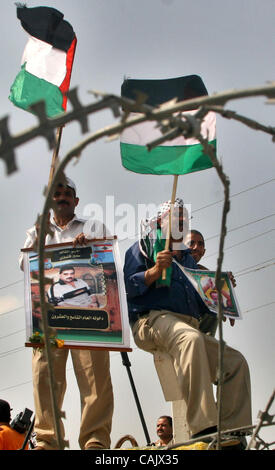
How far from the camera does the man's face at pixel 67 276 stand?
20.1 feet

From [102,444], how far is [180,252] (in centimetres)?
186

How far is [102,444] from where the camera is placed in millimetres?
5902

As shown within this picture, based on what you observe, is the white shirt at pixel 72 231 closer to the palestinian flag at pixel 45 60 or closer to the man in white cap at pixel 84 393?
the man in white cap at pixel 84 393

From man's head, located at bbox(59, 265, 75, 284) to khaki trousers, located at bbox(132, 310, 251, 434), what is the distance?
70 centimetres

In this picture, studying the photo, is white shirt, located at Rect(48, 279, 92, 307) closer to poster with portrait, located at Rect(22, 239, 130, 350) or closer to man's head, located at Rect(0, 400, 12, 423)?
poster with portrait, located at Rect(22, 239, 130, 350)

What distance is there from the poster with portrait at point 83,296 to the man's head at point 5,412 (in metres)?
0.73

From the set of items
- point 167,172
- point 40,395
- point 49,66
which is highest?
point 49,66

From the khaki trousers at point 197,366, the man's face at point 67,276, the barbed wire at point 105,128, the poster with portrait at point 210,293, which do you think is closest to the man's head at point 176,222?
the poster with portrait at point 210,293

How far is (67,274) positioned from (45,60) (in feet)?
9.85

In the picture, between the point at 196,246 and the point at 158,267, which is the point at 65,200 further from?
the point at 196,246

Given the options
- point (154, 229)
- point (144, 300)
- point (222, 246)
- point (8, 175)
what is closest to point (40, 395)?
point (144, 300)
